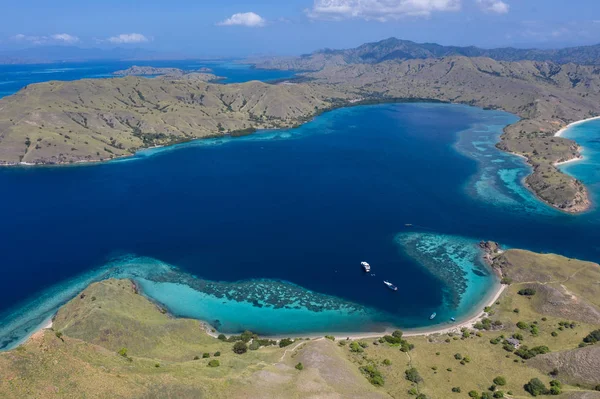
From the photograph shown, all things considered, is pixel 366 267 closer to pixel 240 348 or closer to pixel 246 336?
pixel 246 336

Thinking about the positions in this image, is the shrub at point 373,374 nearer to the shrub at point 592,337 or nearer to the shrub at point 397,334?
the shrub at point 397,334

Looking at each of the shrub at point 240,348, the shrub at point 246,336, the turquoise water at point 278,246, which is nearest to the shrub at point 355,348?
the turquoise water at point 278,246

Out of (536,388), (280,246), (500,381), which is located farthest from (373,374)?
(280,246)

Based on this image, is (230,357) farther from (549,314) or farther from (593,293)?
(593,293)

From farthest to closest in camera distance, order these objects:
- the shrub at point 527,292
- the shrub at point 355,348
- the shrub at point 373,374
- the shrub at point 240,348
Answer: the shrub at point 527,292 → the shrub at point 355,348 → the shrub at point 240,348 → the shrub at point 373,374

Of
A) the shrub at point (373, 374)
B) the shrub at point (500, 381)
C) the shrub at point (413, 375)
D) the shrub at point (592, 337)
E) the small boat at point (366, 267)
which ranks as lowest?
the shrub at point (500, 381)

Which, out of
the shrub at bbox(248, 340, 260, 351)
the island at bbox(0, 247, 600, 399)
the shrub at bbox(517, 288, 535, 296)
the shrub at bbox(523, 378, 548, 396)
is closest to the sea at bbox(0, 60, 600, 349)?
the shrub at bbox(517, 288, 535, 296)

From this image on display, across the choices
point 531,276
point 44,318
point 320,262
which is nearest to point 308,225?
point 320,262

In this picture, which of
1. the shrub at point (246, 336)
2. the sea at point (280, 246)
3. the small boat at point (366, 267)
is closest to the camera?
the shrub at point (246, 336)
